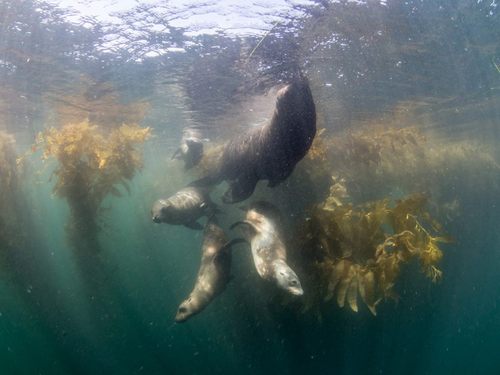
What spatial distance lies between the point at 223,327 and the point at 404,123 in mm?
15761

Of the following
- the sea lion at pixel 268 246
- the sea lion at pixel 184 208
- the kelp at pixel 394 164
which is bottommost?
the kelp at pixel 394 164

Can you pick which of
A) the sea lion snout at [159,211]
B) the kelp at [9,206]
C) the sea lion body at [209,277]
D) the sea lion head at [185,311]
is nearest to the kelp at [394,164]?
the sea lion body at [209,277]

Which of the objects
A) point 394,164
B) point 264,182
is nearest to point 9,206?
point 264,182

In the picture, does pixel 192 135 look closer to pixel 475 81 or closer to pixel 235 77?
pixel 235 77

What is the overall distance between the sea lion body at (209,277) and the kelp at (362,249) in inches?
74.7

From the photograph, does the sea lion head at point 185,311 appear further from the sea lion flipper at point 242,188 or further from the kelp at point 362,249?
the sea lion flipper at point 242,188

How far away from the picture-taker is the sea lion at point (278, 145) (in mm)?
7105

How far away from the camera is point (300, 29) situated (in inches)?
368

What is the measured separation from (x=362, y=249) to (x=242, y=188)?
346 centimetres

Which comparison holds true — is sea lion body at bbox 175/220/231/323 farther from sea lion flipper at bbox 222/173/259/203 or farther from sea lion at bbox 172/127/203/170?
sea lion at bbox 172/127/203/170

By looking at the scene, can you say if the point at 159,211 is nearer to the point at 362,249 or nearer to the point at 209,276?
the point at 209,276

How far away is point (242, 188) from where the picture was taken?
956 centimetres

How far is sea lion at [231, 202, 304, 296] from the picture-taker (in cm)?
602

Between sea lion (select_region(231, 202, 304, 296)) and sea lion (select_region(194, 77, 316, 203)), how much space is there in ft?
2.73
